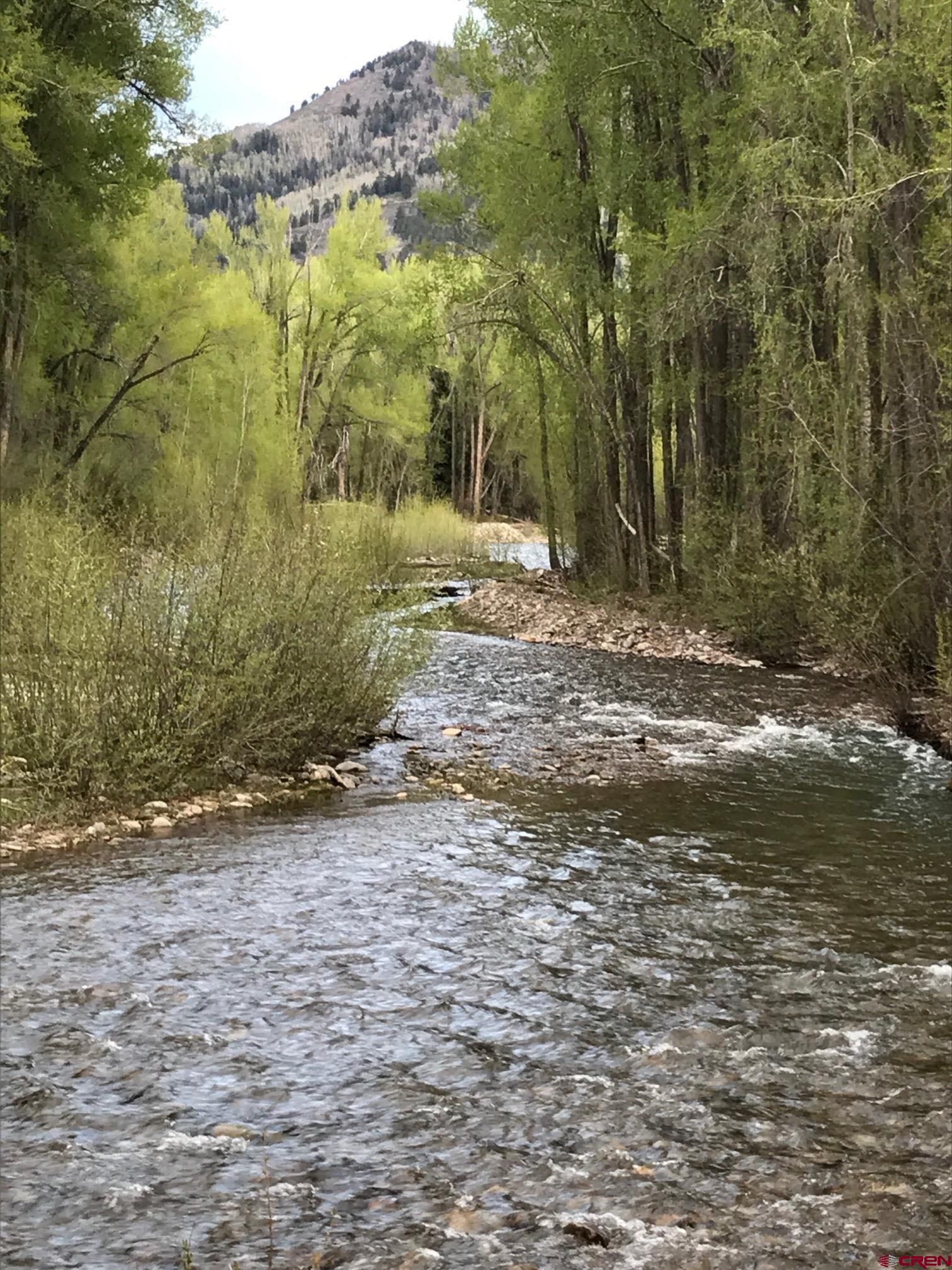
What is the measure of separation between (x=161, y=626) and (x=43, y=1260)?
5.60m

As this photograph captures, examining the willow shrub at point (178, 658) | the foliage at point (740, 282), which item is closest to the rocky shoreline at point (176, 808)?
the willow shrub at point (178, 658)

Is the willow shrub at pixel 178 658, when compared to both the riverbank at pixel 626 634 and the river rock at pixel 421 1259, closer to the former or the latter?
the river rock at pixel 421 1259

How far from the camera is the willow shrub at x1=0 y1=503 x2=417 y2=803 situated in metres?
7.82

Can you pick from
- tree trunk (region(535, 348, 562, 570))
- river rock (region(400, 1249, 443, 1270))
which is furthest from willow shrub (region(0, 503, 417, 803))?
tree trunk (region(535, 348, 562, 570))

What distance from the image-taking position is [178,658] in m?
8.35

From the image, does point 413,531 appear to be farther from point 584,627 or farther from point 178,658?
point 178,658

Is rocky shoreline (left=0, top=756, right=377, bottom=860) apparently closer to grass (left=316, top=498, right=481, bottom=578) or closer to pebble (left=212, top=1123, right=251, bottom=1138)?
pebble (left=212, top=1123, right=251, bottom=1138)

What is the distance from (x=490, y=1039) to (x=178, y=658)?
458 centimetres

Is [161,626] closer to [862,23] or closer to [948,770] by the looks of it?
[948,770]

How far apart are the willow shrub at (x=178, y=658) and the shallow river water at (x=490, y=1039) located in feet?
2.83

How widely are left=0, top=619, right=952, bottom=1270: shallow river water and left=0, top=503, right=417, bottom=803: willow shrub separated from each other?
34.0 inches

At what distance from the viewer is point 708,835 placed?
7828 mm

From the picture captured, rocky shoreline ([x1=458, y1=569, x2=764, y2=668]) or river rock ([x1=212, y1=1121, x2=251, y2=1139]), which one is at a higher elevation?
rocky shoreline ([x1=458, y1=569, x2=764, y2=668])

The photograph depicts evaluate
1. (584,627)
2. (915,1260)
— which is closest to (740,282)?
(584,627)
